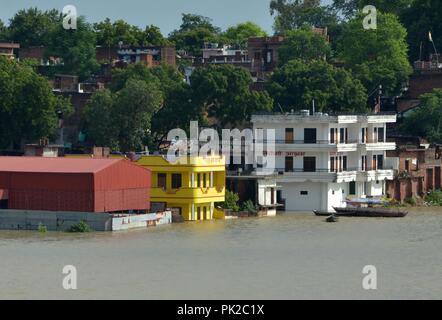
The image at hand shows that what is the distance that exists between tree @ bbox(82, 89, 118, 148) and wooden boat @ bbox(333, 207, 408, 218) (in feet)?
64.8

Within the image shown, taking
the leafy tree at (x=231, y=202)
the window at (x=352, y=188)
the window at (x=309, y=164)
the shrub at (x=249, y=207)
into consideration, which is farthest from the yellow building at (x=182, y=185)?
the window at (x=352, y=188)

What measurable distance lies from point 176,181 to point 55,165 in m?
6.14

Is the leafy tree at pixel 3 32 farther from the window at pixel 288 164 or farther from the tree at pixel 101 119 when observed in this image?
the window at pixel 288 164

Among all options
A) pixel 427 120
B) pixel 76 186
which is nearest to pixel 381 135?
pixel 427 120

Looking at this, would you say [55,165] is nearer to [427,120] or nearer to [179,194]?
[179,194]

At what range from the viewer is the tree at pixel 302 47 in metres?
133

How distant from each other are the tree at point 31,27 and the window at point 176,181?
65.1 m

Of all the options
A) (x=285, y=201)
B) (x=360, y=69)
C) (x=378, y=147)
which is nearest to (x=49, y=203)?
(x=285, y=201)

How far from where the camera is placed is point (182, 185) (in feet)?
281

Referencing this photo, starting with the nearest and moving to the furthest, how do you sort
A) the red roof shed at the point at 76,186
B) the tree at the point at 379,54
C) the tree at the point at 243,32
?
1. the red roof shed at the point at 76,186
2. the tree at the point at 379,54
3. the tree at the point at 243,32

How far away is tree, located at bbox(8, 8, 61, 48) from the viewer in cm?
15175

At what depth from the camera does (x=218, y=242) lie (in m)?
74.3

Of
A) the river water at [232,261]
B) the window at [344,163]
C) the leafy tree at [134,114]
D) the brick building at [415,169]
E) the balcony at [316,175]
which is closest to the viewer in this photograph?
the river water at [232,261]
